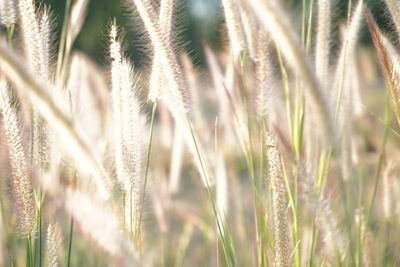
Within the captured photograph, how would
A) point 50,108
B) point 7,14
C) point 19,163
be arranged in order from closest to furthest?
point 50,108 < point 19,163 < point 7,14

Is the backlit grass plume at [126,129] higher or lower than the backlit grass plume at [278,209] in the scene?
higher

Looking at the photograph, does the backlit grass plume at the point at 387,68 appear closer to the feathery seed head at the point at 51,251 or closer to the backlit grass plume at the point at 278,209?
the backlit grass plume at the point at 278,209

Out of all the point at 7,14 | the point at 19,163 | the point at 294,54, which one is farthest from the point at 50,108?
the point at 7,14

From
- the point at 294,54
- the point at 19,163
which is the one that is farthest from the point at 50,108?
the point at 19,163

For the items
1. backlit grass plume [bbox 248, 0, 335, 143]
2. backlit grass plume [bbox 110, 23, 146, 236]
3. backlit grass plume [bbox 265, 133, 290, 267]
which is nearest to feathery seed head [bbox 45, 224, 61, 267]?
backlit grass plume [bbox 110, 23, 146, 236]

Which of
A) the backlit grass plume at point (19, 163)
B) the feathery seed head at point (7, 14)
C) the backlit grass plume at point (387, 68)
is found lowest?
the backlit grass plume at point (19, 163)

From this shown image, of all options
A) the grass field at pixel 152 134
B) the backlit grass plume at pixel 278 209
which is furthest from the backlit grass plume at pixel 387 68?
the backlit grass plume at pixel 278 209

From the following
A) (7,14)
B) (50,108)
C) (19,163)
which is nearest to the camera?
(50,108)

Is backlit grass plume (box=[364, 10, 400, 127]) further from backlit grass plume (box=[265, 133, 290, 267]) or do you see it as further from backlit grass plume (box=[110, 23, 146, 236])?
backlit grass plume (box=[110, 23, 146, 236])

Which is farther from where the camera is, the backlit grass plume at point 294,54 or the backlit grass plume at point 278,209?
the backlit grass plume at point 278,209

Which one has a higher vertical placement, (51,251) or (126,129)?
(126,129)

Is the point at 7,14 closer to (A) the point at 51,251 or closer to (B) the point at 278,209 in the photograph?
(A) the point at 51,251

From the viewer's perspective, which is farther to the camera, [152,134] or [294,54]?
[152,134]

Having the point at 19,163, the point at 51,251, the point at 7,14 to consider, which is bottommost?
the point at 51,251
